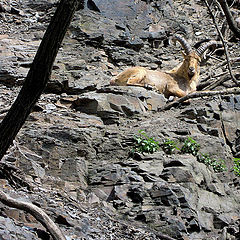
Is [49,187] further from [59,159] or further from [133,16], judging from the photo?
[133,16]

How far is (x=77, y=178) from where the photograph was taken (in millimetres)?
7754

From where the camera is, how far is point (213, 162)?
9.32 meters

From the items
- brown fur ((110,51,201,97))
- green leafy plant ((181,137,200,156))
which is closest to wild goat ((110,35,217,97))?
brown fur ((110,51,201,97))

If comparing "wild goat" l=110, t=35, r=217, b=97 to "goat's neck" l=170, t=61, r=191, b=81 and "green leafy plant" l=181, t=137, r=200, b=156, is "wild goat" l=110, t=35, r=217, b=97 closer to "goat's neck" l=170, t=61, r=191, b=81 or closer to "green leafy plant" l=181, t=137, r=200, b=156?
"goat's neck" l=170, t=61, r=191, b=81

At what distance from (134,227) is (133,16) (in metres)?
13.4

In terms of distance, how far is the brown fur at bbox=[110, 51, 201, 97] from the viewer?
1279 centimetres

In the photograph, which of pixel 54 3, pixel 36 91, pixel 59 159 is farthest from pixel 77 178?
pixel 54 3

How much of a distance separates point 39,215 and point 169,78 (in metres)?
9.08

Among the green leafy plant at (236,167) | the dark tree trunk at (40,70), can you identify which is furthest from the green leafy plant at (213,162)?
the dark tree trunk at (40,70)

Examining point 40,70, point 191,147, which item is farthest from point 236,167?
point 40,70

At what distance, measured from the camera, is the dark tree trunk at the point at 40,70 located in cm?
379

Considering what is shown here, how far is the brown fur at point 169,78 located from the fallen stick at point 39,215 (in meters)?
7.69

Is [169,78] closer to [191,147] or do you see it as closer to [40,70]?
[191,147]

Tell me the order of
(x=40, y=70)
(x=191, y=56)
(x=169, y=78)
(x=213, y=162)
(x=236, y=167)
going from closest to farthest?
(x=40, y=70) → (x=213, y=162) → (x=236, y=167) → (x=169, y=78) → (x=191, y=56)
